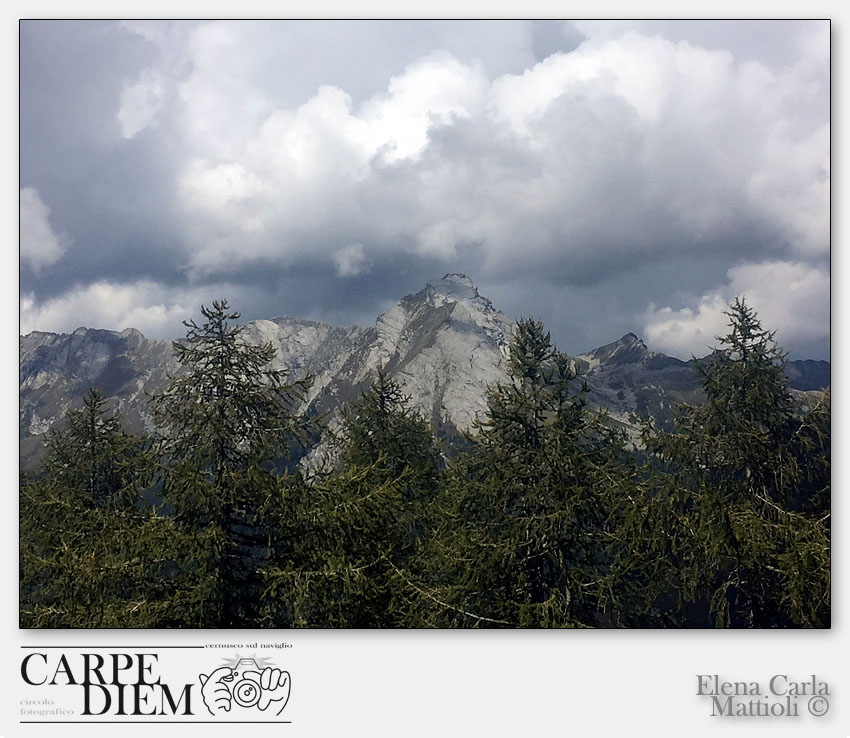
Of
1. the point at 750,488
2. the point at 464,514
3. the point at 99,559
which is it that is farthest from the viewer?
the point at 464,514

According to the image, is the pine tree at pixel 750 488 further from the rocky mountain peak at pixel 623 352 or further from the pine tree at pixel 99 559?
the pine tree at pixel 99 559

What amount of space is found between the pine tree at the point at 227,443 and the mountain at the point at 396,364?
1.05ft

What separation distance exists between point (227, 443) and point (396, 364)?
3173 millimetres

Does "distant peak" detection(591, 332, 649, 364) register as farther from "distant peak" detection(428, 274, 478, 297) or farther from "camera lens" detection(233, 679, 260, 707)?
"camera lens" detection(233, 679, 260, 707)

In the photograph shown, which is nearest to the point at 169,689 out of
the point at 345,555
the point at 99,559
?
the point at 99,559

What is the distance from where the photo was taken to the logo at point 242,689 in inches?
227

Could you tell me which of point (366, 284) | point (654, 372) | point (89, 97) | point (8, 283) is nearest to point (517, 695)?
point (654, 372)

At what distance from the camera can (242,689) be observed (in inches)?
227

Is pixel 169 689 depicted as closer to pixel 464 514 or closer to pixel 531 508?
pixel 464 514

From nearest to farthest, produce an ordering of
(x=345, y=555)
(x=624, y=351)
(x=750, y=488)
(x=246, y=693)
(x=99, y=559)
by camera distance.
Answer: (x=99, y=559) → (x=246, y=693) → (x=345, y=555) → (x=750, y=488) → (x=624, y=351)

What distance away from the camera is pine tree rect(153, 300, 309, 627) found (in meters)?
5.68

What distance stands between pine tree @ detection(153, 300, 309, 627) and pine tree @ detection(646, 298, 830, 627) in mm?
4753

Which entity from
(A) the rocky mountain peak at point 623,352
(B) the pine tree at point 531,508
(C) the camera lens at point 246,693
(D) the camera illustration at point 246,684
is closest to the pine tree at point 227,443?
(D) the camera illustration at point 246,684

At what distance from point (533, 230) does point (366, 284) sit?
87.8 inches
